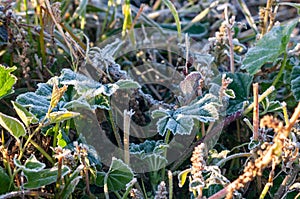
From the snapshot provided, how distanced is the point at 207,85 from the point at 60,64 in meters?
0.34

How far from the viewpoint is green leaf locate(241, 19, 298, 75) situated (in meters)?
0.93

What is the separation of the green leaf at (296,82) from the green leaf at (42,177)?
483 mm

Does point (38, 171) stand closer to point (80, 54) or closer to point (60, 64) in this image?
point (80, 54)

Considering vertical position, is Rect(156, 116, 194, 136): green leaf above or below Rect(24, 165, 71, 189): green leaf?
above

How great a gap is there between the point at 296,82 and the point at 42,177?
1.75 ft

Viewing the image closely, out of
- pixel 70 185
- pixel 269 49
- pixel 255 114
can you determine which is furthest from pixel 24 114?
pixel 269 49

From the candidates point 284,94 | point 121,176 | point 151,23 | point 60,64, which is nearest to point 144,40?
point 151,23

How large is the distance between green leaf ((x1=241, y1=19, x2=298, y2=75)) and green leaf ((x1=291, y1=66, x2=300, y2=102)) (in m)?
0.08

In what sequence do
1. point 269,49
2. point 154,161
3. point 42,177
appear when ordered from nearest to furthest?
point 42,177
point 154,161
point 269,49

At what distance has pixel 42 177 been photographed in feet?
2.43

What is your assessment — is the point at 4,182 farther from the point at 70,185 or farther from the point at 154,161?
the point at 154,161

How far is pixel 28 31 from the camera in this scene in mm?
1152

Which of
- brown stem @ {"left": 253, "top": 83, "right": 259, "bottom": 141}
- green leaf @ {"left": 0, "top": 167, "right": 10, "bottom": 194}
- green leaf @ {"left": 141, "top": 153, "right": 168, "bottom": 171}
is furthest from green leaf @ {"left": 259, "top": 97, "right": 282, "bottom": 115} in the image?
green leaf @ {"left": 0, "top": 167, "right": 10, "bottom": 194}

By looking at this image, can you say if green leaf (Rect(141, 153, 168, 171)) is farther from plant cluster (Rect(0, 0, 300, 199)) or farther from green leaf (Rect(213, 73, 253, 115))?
green leaf (Rect(213, 73, 253, 115))
